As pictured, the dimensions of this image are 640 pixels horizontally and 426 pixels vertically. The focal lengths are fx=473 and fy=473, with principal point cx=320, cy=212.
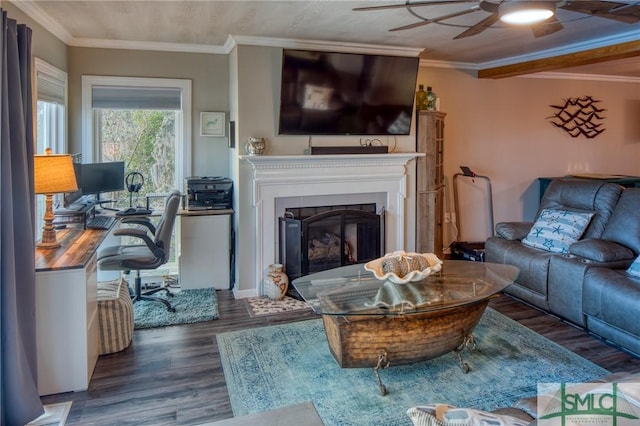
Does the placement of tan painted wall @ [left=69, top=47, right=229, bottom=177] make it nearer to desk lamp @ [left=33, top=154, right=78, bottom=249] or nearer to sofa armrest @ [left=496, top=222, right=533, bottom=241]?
desk lamp @ [left=33, top=154, right=78, bottom=249]

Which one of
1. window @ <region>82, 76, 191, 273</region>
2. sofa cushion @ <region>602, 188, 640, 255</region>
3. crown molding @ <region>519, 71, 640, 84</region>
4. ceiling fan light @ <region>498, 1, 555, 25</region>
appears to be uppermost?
crown molding @ <region>519, 71, 640, 84</region>

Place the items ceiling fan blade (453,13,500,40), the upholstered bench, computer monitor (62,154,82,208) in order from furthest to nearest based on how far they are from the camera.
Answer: computer monitor (62,154,82,208), the upholstered bench, ceiling fan blade (453,13,500,40)

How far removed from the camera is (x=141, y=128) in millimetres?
4883

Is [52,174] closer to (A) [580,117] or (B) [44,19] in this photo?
(B) [44,19]

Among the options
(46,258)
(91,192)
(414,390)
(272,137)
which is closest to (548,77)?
(272,137)

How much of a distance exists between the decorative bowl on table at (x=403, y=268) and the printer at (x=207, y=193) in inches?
79.0

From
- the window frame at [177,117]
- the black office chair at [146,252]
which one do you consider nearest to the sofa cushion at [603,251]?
the black office chair at [146,252]

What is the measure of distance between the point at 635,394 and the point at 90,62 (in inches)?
194

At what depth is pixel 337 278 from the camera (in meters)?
3.29

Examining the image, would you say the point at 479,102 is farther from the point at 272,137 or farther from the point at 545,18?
the point at 545,18

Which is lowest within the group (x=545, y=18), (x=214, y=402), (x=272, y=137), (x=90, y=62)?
(x=214, y=402)

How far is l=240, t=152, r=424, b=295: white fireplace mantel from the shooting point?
4.46 meters
